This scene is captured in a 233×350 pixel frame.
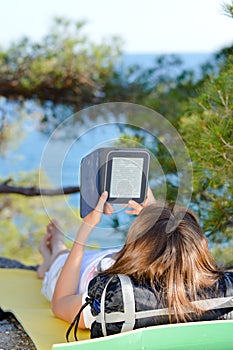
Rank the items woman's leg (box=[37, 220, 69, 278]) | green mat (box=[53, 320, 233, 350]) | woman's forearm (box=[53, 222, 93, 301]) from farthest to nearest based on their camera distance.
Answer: woman's leg (box=[37, 220, 69, 278]) < woman's forearm (box=[53, 222, 93, 301]) < green mat (box=[53, 320, 233, 350])

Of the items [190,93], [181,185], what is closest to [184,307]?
[181,185]

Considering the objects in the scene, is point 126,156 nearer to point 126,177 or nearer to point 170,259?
point 126,177

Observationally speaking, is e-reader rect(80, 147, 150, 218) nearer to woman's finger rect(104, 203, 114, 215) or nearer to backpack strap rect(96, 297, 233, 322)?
woman's finger rect(104, 203, 114, 215)

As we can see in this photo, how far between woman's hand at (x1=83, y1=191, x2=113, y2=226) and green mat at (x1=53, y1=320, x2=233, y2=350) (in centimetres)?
38

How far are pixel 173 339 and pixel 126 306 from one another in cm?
14

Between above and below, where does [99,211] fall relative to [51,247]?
above

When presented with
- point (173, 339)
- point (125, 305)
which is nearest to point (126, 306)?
point (125, 305)

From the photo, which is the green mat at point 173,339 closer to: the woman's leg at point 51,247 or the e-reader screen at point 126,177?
the e-reader screen at point 126,177

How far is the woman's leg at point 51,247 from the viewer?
254 centimetres

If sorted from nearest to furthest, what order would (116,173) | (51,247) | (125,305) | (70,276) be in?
(125,305) → (116,173) → (70,276) → (51,247)

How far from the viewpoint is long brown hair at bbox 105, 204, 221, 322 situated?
1.60 metres

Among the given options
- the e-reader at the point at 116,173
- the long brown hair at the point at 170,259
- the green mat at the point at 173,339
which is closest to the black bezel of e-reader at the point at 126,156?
the e-reader at the point at 116,173

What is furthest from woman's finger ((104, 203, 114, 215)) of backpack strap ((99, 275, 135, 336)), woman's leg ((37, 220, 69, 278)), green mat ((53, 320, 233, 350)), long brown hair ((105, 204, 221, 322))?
woman's leg ((37, 220, 69, 278))

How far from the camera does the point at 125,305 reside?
1564 mm
